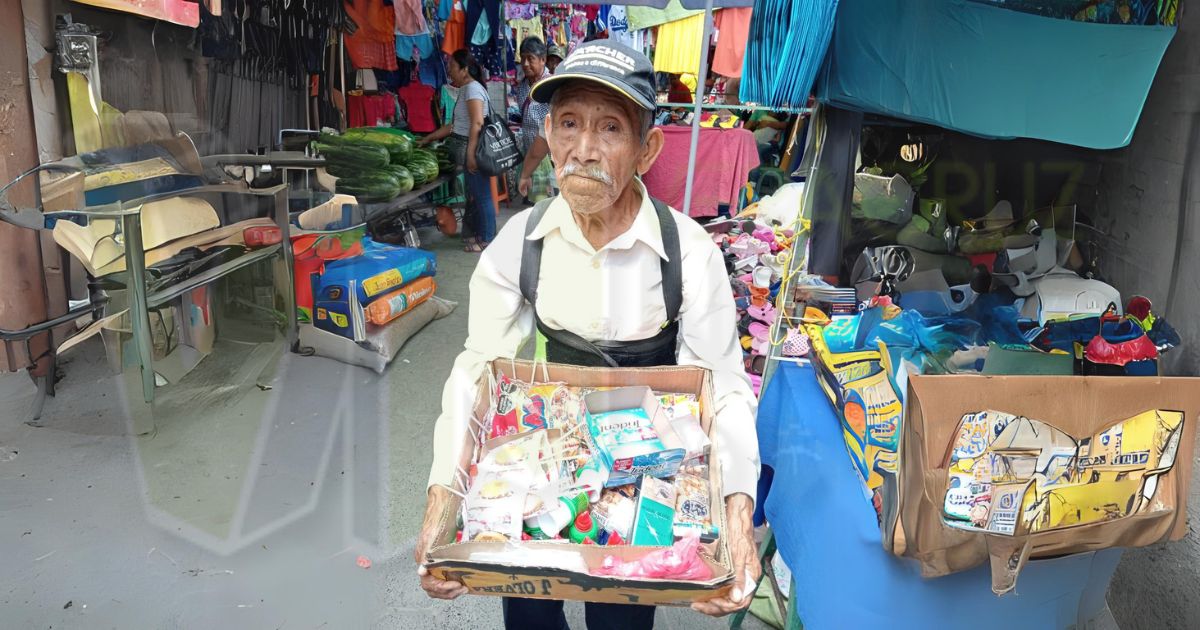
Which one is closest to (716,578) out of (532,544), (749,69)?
(532,544)

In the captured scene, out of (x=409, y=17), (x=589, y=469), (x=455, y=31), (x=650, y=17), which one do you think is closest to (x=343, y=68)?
(x=409, y=17)

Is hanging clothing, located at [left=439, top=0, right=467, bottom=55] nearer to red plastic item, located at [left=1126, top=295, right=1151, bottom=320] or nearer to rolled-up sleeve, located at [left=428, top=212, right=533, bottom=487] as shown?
rolled-up sleeve, located at [left=428, top=212, right=533, bottom=487]

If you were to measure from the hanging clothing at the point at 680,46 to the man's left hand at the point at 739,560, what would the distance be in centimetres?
569

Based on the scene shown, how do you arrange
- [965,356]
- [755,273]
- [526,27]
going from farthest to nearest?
[526,27], [755,273], [965,356]

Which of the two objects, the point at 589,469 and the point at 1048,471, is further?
the point at 1048,471

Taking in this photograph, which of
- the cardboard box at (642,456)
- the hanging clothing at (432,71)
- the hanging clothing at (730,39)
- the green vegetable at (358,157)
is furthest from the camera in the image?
the hanging clothing at (432,71)

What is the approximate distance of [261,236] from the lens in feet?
13.8

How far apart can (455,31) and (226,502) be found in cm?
596

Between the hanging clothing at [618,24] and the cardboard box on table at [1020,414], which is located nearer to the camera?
the cardboard box on table at [1020,414]

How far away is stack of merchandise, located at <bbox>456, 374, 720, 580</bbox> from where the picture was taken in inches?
48.6

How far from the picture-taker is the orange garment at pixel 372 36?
6.81 meters

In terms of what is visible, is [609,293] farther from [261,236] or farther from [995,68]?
[261,236]

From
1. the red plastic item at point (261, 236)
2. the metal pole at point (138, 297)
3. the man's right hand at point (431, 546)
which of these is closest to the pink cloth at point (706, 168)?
the red plastic item at point (261, 236)

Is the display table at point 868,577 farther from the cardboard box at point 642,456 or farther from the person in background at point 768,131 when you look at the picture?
the person in background at point 768,131
